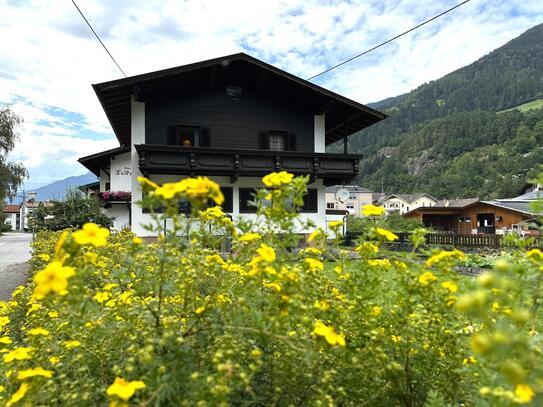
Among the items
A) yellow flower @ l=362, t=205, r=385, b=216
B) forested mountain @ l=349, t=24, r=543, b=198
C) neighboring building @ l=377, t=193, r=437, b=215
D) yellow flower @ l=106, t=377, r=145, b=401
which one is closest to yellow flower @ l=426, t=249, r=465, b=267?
yellow flower @ l=362, t=205, r=385, b=216

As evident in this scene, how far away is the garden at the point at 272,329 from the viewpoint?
1.34 metres

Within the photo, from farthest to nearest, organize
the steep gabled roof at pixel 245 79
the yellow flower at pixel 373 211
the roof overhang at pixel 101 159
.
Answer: the roof overhang at pixel 101 159 → the steep gabled roof at pixel 245 79 → the yellow flower at pixel 373 211

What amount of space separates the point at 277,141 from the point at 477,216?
32.7 metres

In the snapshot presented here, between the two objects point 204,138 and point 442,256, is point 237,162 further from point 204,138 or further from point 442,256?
point 442,256

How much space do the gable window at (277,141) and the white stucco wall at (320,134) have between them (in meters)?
1.04

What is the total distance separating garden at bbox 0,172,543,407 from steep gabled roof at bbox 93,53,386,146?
41.1ft

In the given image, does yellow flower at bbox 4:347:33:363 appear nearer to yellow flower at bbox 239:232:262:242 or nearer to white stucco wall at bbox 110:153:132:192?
yellow flower at bbox 239:232:262:242

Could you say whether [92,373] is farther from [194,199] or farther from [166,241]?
[194,199]

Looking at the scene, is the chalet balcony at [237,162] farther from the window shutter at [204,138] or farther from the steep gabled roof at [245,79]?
the steep gabled roof at [245,79]

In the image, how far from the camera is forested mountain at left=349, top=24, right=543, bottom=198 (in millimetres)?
92250

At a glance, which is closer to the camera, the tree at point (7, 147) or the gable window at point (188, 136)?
the gable window at point (188, 136)

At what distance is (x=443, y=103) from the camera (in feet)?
509

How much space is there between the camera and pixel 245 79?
15195 millimetres

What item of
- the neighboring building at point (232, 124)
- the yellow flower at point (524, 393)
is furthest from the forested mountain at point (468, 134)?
the yellow flower at point (524, 393)
